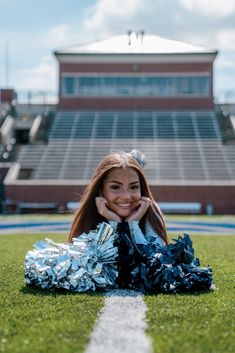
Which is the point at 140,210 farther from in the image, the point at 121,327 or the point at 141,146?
the point at 141,146

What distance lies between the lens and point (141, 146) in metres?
29.0

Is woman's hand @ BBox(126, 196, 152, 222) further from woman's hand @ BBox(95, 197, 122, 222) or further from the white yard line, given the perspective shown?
the white yard line

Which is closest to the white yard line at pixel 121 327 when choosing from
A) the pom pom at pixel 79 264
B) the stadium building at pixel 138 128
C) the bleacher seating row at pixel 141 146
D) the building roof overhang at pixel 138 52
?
the pom pom at pixel 79 264

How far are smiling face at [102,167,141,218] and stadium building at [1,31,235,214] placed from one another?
690 inches

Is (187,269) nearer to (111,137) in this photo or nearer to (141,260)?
(141,260)

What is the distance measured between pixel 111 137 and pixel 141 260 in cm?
2535

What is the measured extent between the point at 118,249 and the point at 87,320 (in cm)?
142

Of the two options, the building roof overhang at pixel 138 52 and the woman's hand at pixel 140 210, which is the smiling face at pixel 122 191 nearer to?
the woman's hand at pixel 140 210

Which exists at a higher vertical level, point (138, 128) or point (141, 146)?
point (138, 128)

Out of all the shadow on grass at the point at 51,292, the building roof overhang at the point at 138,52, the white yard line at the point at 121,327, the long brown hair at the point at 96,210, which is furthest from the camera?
the building roof overhang at the point at 138,52

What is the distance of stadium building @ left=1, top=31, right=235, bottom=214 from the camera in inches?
915

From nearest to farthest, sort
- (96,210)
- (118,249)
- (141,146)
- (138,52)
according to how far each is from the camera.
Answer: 1. (118,249)
2. (96,210)
3. (141,146)
4. (138,52)

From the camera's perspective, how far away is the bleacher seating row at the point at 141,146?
26.0 m

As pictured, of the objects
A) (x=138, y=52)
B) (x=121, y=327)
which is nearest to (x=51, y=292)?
(x=121, y=327)
